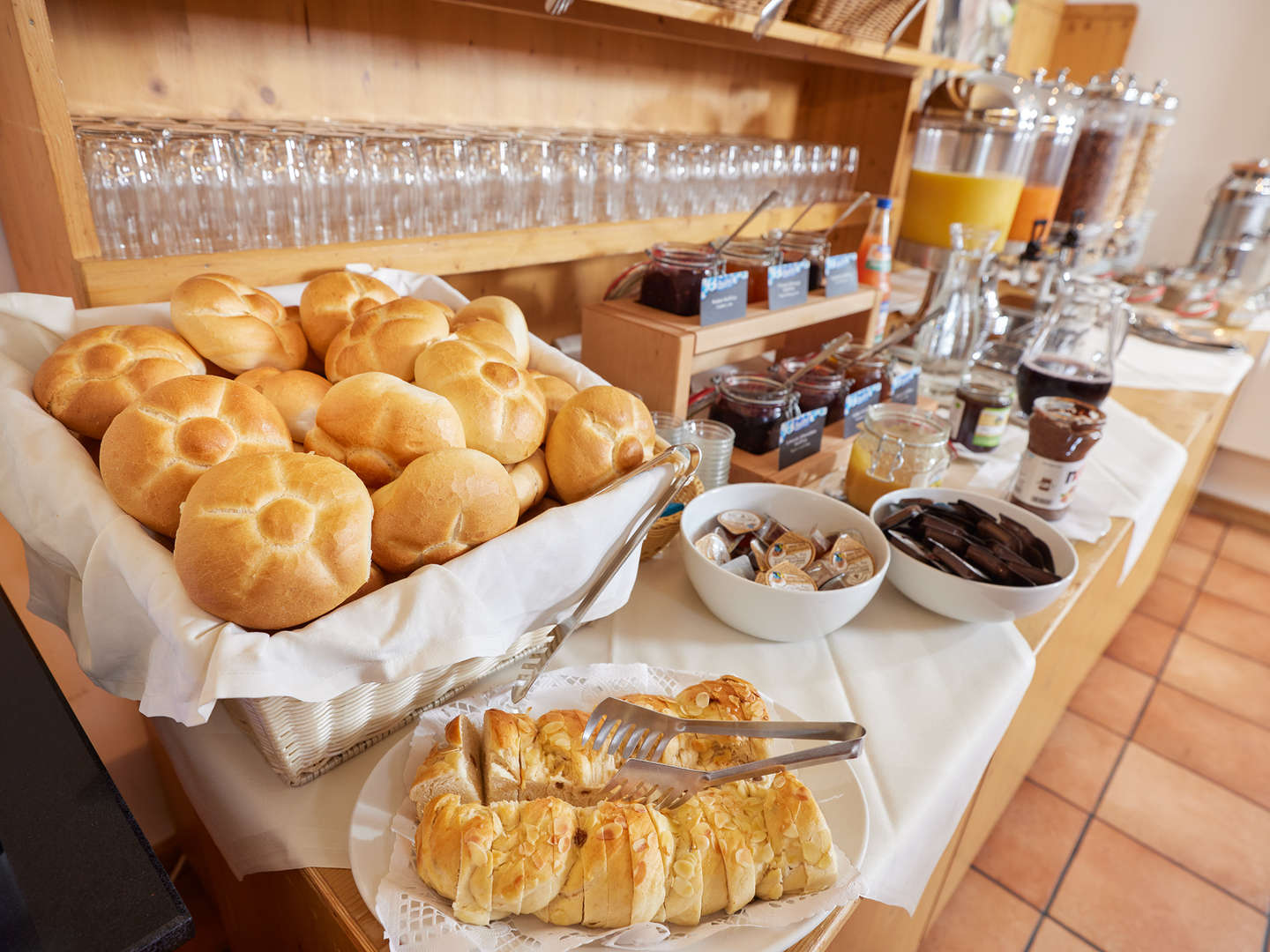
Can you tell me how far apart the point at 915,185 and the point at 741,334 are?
94cm

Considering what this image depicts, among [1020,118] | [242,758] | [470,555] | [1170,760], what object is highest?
[1020,118]

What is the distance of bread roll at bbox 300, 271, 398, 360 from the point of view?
879 mm

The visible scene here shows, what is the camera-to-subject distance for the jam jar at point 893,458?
115 cm

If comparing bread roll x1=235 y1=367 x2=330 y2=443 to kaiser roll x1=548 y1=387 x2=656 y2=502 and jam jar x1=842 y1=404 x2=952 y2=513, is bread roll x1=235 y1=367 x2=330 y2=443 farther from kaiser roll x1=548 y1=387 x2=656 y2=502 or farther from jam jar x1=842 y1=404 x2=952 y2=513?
jam jar x1=842 y1=404 x2=952 y2=513

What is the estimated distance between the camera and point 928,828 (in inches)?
29.4

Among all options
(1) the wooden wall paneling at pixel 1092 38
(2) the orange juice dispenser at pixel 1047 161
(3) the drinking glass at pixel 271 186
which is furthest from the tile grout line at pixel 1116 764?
(1) the wooden wall paneling at pixel 1092 38

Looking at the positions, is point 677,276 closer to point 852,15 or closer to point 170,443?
point 852,15

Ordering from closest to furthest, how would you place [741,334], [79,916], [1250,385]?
[79,916]
[741,334]
[1250,385]

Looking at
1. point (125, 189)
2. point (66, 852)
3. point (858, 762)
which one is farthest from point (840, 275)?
point (66, 852)

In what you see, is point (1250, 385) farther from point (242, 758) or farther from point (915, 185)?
point (242, 758)

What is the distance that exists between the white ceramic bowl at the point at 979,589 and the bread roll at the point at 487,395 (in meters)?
0.49

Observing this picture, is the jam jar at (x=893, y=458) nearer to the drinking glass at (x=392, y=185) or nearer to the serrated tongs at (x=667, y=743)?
the serrated tongs at (x=667, y=743)

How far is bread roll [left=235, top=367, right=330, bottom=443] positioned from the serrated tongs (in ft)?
1.34

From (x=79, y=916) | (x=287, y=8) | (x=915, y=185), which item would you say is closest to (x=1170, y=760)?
(x=915, y=185)
